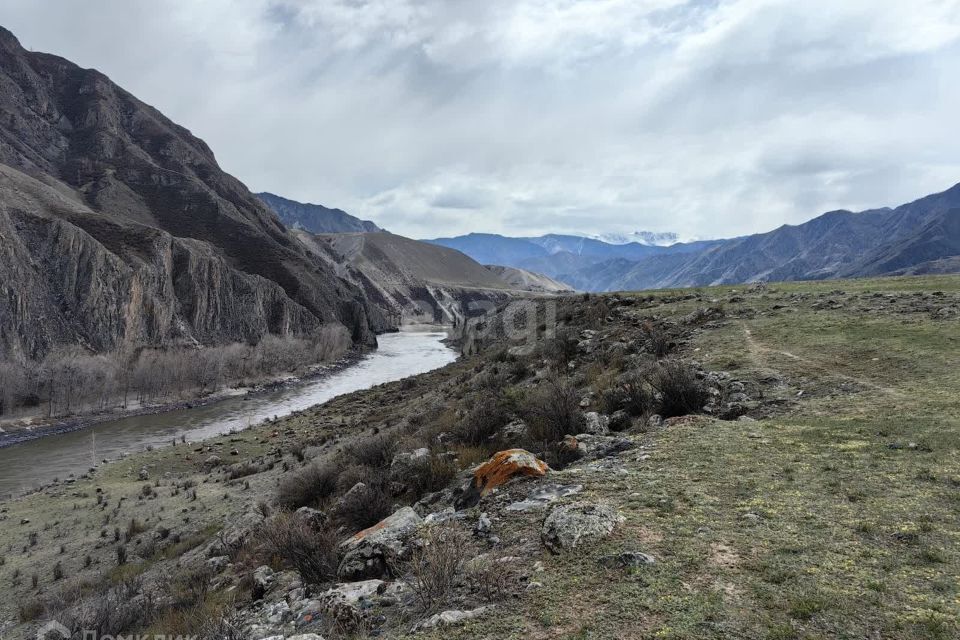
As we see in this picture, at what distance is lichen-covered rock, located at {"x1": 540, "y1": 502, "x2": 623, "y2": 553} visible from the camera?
532 centimetres

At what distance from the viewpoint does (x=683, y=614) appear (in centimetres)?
391

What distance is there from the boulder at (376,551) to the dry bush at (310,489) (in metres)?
7.06

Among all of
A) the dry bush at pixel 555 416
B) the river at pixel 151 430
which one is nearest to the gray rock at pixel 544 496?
the dry bush at pixel 555 416

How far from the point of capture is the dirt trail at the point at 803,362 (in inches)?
384

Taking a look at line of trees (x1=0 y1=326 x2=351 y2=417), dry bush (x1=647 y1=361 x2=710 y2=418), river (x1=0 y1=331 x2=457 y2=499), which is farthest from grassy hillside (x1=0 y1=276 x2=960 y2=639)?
line of trees (x1=0 y1=326 x2=351 y2=417)

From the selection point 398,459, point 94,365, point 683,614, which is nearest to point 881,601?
point 683,614

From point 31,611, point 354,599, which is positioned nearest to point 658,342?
point 354,599

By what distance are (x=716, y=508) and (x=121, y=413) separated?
66.3m

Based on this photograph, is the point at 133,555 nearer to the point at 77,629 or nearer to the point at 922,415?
the point at 77,629

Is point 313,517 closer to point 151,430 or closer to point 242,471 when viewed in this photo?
point 242,471

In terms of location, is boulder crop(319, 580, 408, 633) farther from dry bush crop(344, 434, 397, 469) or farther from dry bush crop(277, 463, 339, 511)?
dry bush crop(277, 463, 339, 511)

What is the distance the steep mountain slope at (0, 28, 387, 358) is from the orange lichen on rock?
260 feet

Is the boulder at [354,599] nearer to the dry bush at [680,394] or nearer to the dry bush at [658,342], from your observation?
the dry bush at [680,394]

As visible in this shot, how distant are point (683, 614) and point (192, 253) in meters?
111
